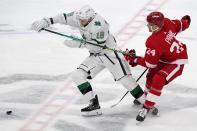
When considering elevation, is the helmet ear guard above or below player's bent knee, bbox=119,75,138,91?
above

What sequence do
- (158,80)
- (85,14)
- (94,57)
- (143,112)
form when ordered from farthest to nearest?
(94,57) → (143,112) → (85,14) → (158,80)

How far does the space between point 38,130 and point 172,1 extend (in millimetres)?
4119

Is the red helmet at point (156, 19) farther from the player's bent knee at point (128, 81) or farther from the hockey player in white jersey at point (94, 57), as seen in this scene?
the player's bent knee at point (128, 81)

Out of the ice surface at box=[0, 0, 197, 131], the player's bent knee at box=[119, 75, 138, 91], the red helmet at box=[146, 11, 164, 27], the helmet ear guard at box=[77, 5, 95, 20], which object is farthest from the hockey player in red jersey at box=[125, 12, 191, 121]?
the helmet ear guard at box=[77, 5, 95, 20]

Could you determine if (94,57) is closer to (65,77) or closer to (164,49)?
(164,49)

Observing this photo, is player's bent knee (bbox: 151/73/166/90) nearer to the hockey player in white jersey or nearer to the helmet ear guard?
the hockey player in white jersey

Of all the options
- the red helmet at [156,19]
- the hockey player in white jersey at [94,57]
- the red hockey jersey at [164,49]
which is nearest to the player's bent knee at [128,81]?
the hockey player in white jersey at [94,57]

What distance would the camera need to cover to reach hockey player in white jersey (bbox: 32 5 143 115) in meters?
5.70

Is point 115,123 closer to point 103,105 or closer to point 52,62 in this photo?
point 103,105

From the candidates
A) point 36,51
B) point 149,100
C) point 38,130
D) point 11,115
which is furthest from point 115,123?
point 36,51

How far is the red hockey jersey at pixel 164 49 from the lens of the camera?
5449 millimetres

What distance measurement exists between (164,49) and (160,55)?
8cm

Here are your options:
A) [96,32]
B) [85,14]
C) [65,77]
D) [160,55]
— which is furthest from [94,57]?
[65,77]

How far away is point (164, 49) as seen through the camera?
5465mm
